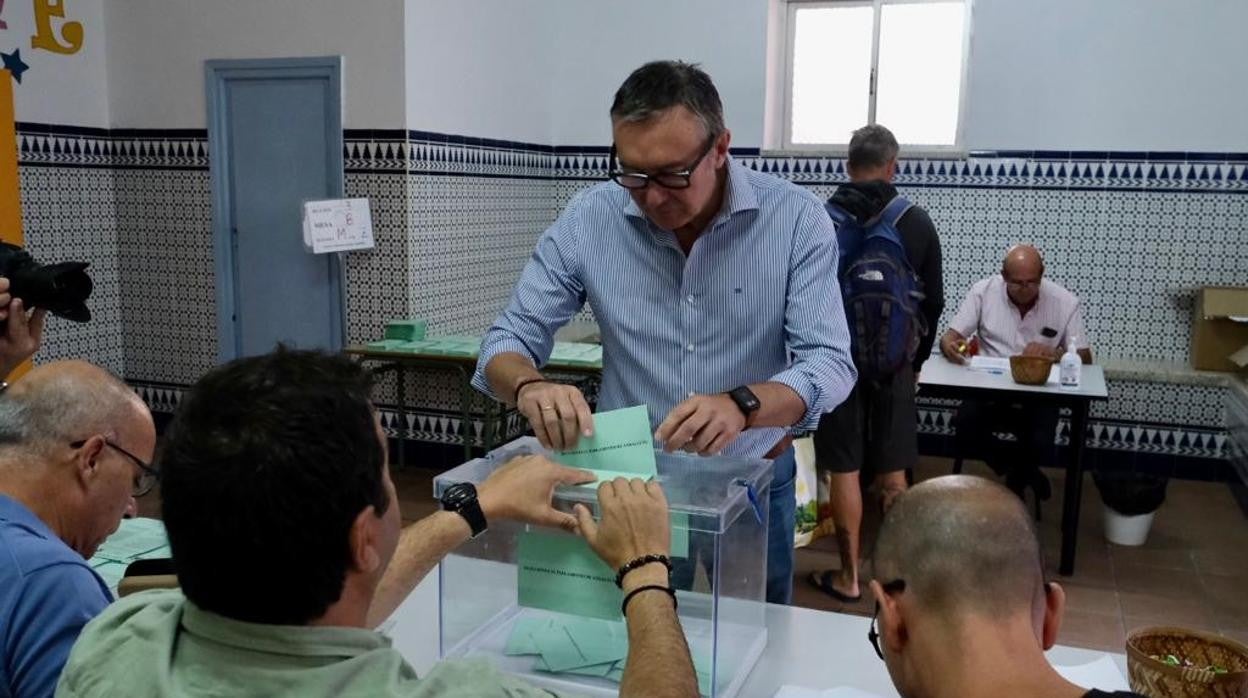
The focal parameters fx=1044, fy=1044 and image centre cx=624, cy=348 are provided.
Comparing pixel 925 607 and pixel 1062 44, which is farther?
pixel 1062 44

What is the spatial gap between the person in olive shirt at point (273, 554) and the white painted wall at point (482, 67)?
15.2ft

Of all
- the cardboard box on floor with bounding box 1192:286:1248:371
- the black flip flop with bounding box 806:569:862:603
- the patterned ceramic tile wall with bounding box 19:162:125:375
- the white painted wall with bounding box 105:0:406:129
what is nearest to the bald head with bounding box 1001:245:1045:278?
the cardboard box on floor with bounding box 1192:286:1248:371

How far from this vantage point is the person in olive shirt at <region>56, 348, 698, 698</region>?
3.52 ft

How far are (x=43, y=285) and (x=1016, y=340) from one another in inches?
181

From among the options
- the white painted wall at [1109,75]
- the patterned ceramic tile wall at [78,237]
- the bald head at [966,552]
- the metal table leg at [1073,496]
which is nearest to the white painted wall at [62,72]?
the patterned ceramic tile wall at [78,237]

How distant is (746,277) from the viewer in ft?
7.38

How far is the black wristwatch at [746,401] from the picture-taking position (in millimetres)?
1935

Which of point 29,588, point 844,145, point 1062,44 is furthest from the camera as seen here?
point 844,145

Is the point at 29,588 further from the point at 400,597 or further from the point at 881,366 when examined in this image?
the point at 881,366

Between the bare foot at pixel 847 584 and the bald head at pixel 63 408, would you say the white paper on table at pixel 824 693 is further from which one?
the bare foot at pixel 847 584

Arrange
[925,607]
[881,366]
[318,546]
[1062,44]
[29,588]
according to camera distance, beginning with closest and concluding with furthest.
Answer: [318,546] → [925,607] → [29,588] → [881,366] → [1062,44]

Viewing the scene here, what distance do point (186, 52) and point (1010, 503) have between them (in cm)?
580

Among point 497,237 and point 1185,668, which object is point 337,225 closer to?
point 497,237

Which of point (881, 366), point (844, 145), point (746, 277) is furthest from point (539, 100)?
point (746, 277)
